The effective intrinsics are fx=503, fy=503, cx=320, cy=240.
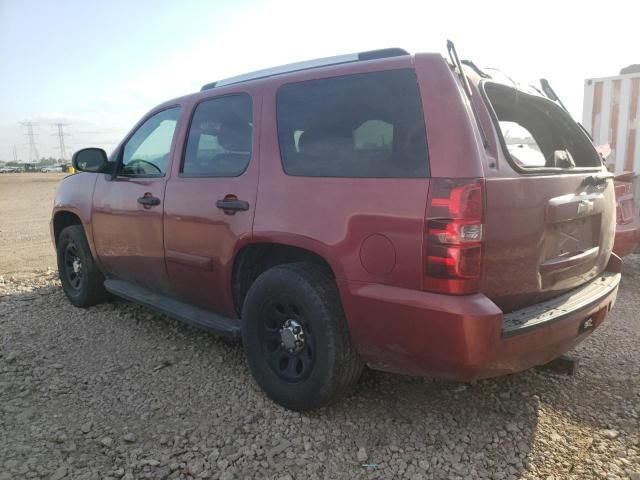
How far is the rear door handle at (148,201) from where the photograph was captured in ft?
11.7

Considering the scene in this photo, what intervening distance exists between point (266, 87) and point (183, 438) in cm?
204

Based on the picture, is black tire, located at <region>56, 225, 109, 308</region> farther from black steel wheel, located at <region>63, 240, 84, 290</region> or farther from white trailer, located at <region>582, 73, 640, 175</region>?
white trailer, located at <region>582, 73, 640, 175</region>

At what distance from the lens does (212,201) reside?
3.14 m

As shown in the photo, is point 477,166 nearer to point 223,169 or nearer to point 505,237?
point 505,237

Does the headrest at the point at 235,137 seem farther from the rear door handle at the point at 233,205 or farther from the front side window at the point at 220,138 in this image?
the rear door handle at the point at 233,205

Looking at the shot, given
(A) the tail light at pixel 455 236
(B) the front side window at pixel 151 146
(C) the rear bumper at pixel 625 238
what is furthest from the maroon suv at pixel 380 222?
(C) the rear bumper at pixel 625 238

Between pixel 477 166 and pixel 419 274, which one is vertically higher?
pixel 477 166

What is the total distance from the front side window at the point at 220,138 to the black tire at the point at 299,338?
791 millimetres

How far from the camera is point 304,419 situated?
280 cm

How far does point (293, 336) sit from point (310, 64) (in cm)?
157

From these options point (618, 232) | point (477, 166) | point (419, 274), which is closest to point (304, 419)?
point (419, 274)

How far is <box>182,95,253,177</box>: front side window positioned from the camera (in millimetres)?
3117

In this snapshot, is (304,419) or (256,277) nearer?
(304,419)

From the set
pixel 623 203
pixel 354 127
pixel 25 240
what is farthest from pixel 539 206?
pixel 25 240
